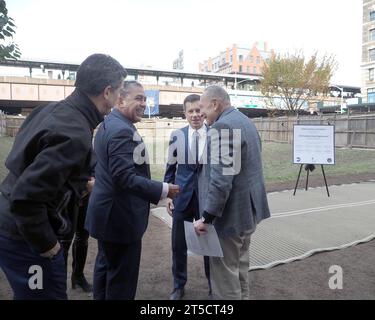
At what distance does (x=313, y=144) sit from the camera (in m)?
8.62

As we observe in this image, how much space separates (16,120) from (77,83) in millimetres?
40536

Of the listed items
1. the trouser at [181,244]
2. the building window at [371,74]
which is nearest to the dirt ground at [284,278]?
the trouser at [181,244]

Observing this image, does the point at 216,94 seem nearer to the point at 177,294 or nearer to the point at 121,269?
the point at 121,269

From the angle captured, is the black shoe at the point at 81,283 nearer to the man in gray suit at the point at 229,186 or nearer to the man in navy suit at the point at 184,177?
the man in navy suit at the point at 184,177

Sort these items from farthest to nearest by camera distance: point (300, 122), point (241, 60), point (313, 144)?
point (241, 60) → point (300, 122) → point (313, 144)

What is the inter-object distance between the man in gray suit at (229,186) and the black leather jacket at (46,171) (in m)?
1.07

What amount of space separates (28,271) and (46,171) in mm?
640

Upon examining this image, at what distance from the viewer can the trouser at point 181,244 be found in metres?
3.76

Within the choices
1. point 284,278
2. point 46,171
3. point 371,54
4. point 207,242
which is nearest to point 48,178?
point 46,171

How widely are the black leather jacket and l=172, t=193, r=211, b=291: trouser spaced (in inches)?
76.2

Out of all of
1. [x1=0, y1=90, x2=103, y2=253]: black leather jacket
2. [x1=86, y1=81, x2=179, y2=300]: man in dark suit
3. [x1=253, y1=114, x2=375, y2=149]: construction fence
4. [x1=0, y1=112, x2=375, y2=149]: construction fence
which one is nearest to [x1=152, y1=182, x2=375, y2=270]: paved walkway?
[x1=86, y1=81, x2=179, y2=300]: man in dark suit

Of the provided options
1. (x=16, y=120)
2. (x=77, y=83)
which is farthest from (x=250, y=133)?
(x=16, y=120)

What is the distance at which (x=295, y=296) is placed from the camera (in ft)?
11.8

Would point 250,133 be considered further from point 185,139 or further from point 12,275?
point 12,275
